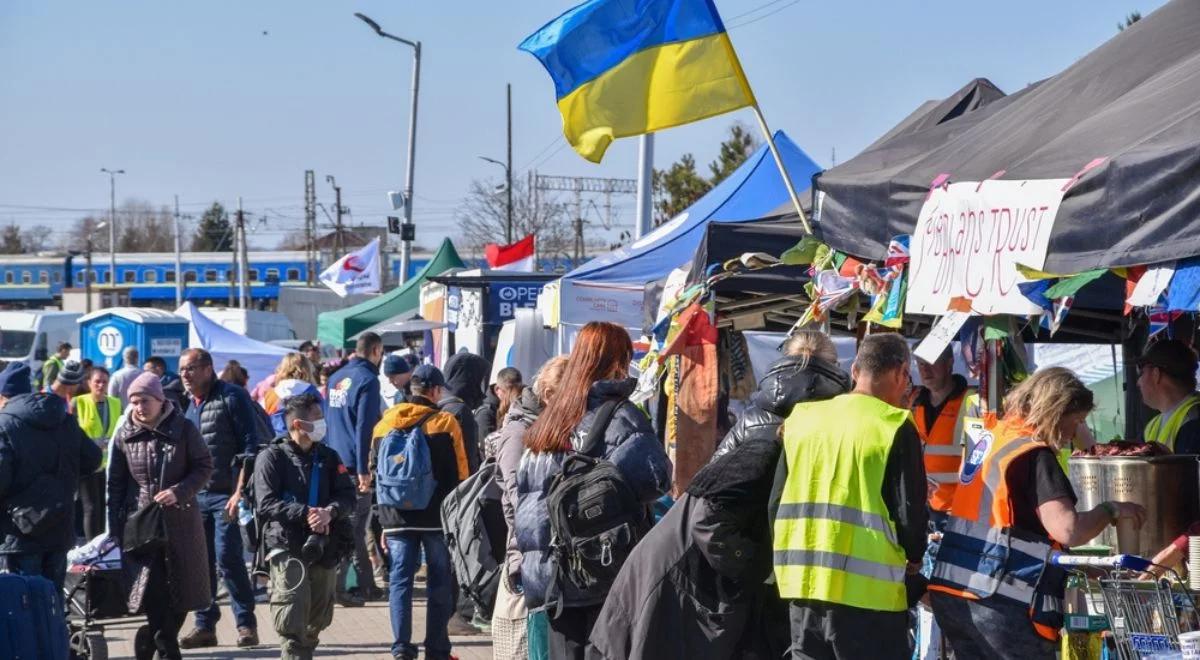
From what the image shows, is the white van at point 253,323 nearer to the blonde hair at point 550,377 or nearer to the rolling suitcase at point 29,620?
the rolling suitcase at point 29,620

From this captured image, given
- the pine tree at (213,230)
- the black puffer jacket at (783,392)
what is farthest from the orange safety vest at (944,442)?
the pine tree at (213,230)

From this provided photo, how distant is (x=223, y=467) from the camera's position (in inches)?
417

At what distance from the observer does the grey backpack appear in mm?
7371

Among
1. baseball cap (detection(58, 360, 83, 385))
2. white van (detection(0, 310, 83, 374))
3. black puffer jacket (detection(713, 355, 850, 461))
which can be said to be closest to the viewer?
black puffer jacket (detection(713, 355, 850, 461))

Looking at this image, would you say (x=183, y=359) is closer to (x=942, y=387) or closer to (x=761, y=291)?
(x=761, y=291)

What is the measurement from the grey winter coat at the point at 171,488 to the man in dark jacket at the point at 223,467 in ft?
4.37

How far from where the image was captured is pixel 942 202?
6559mm

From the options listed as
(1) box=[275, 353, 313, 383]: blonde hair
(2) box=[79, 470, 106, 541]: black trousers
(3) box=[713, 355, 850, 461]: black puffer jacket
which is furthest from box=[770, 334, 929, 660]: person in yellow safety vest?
(2) box=[79, 470, 106, 541]: black trousers

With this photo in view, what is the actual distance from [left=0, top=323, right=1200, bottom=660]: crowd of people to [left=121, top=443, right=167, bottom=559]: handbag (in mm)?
15

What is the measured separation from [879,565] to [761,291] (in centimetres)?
397

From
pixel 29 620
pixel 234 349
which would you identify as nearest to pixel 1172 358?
pixel 29 620

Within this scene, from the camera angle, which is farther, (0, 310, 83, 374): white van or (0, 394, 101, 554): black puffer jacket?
(0, 310, 83, 374): white van

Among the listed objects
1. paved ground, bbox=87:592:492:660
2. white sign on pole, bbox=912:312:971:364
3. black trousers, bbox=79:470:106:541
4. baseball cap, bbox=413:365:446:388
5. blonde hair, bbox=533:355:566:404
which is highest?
white sign on pole, bbox=912:312:971:364

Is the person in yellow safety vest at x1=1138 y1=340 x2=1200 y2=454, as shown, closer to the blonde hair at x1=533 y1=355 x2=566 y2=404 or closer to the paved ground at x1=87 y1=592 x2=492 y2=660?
the blonde hair at x1=533 y1=355 x2=566 y2=404
